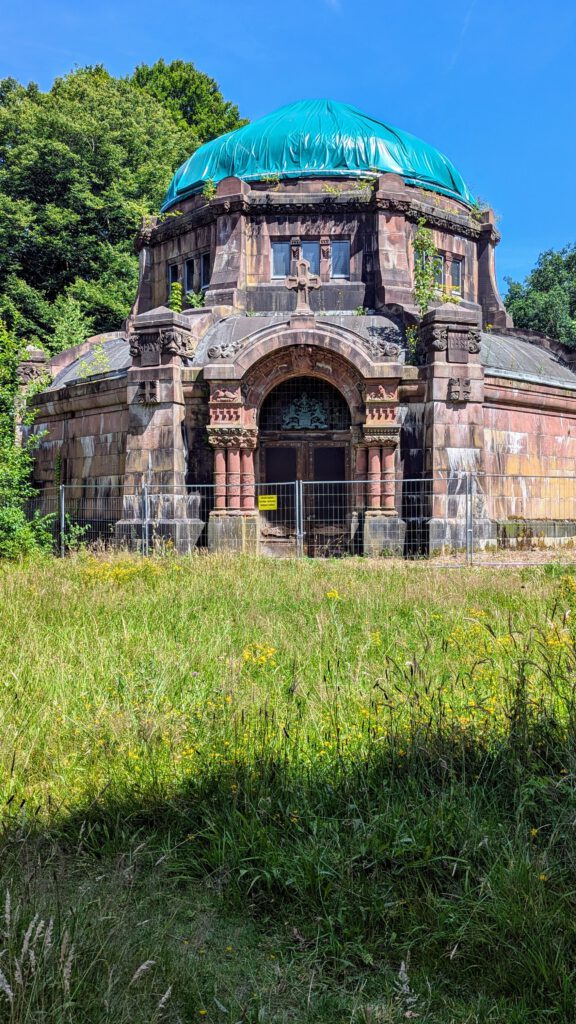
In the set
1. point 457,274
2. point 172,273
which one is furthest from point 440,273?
point 172,273

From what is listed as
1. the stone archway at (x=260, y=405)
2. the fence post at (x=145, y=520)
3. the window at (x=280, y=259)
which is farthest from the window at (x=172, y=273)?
the fence post at (x=145, y=520)

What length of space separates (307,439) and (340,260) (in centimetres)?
598

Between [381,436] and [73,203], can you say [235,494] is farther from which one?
[73,203]

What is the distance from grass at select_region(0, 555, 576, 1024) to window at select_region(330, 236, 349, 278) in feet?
52.8

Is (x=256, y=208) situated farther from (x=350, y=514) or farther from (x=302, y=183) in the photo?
(x=350, y=514)

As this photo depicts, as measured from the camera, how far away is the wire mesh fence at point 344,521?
1532cm

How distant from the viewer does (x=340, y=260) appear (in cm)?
2016

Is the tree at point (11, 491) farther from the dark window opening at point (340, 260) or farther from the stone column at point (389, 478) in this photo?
the dark window opening at point (340, 260)

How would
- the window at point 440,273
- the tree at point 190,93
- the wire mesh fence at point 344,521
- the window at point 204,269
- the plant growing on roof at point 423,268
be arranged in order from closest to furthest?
the wire mesh fence at point 344,521, the plant growing on roof at point 423,268, the window at point 440,273, the window at point 204,269, the tree at point 190,93

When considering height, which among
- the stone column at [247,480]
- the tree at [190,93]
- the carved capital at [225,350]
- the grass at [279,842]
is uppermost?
the tree at [190,93]

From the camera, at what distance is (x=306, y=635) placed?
6.62 meters

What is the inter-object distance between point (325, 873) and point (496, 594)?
6.23 m

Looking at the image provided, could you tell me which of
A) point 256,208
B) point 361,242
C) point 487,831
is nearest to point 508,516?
point 361,242

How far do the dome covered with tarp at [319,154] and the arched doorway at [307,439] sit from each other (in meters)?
7.66
